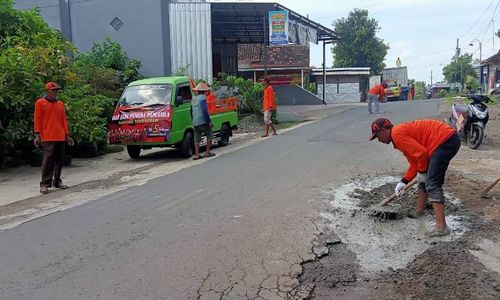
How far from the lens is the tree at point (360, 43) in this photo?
56.4 meters

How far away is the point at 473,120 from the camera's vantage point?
12008mm

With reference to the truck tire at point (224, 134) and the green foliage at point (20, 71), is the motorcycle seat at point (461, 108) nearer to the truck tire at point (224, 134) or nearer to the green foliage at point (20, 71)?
the truck tire at point (224, 134)

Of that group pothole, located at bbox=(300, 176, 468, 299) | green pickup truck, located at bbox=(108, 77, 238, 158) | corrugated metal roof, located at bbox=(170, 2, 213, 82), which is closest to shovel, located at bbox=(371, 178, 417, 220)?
pothole, located at bbox=(300, 176, 468, 299)

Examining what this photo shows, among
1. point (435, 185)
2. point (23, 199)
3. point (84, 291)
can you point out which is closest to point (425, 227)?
A: point (435, 185)

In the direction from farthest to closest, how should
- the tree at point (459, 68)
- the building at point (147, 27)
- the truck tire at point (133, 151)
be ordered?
the tree at point (459, 68) < the building at point (147, 27) < the truck tire at point (133, 151)

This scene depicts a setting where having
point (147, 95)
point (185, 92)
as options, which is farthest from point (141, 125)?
point (185, 92)

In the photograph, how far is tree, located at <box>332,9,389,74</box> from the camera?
5643 centimetres

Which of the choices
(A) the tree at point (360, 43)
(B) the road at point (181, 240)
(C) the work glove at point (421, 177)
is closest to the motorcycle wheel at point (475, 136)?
(B) the road at point (181, 240)

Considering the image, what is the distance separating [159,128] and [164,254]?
705 centimetres

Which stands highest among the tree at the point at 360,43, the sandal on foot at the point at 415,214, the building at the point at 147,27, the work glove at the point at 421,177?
the tree at the point at 360,43

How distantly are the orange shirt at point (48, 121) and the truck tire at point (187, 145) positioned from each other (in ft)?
12.4

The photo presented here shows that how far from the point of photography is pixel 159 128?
460 inches

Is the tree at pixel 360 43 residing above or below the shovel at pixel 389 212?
above

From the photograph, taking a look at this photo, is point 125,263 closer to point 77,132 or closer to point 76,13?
point 77,132
